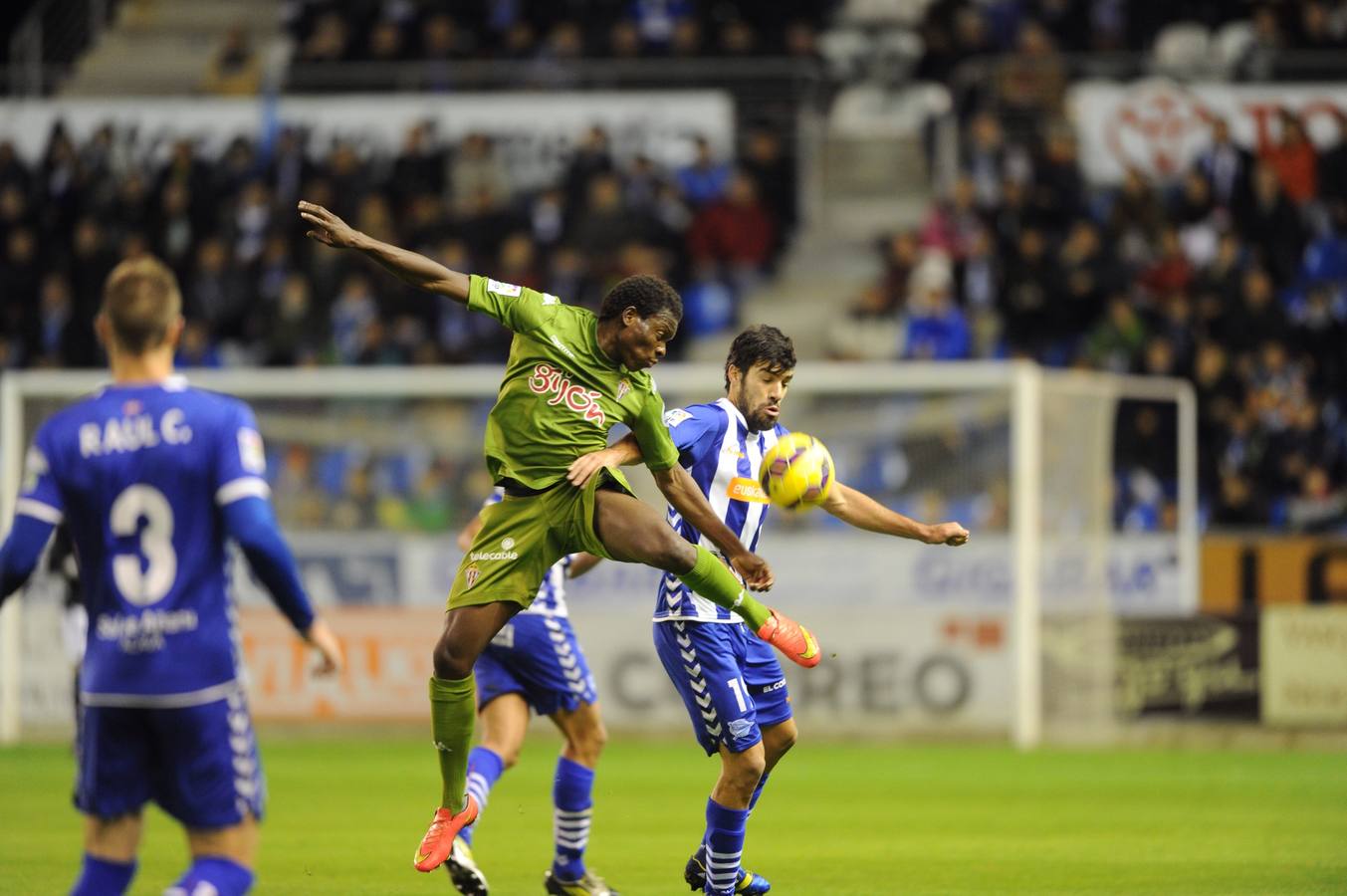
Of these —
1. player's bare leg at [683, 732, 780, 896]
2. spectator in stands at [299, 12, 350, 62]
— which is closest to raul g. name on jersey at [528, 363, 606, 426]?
player's bare leg at [683, 732, 780, 896]

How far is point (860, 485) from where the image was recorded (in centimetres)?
→ 1677

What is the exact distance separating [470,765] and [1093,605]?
9.57 meters

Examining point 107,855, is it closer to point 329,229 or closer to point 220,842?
point 220,842

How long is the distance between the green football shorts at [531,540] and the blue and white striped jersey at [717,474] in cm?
35

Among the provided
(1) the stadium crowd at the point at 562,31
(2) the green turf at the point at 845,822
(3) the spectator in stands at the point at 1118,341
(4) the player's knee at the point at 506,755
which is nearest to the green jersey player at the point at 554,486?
(4) the player's knee at the point at 506,755

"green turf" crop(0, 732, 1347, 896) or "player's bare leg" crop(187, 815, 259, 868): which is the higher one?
"player's bare leg" crop(187, 815, 259, 868)

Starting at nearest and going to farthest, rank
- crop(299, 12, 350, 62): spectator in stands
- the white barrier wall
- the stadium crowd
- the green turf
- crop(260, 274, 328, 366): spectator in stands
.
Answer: the green turf, crop(260, 274, 328, 366): spectator in stands, the white barrier wall, the stadium crowd, crop(299, 12, 350, 62): spectator in stands

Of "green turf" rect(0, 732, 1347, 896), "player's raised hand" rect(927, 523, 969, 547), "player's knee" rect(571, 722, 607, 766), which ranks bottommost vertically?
"green turf" rect(0, 732, 1347, 896)

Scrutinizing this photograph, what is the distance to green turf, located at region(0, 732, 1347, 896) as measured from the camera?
8.93 metres

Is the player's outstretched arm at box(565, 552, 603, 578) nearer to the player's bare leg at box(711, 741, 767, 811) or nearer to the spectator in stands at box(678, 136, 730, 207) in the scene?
the player's bare leg at box(711, 741, 767, 811)

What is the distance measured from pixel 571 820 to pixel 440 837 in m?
1.01

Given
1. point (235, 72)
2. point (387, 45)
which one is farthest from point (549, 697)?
point (235, 72)

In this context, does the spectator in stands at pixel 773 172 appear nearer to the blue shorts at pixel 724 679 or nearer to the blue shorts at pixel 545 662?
the blue shorts at pixel 545 662

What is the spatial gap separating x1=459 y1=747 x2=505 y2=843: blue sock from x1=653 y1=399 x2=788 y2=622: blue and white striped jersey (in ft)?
3.77
